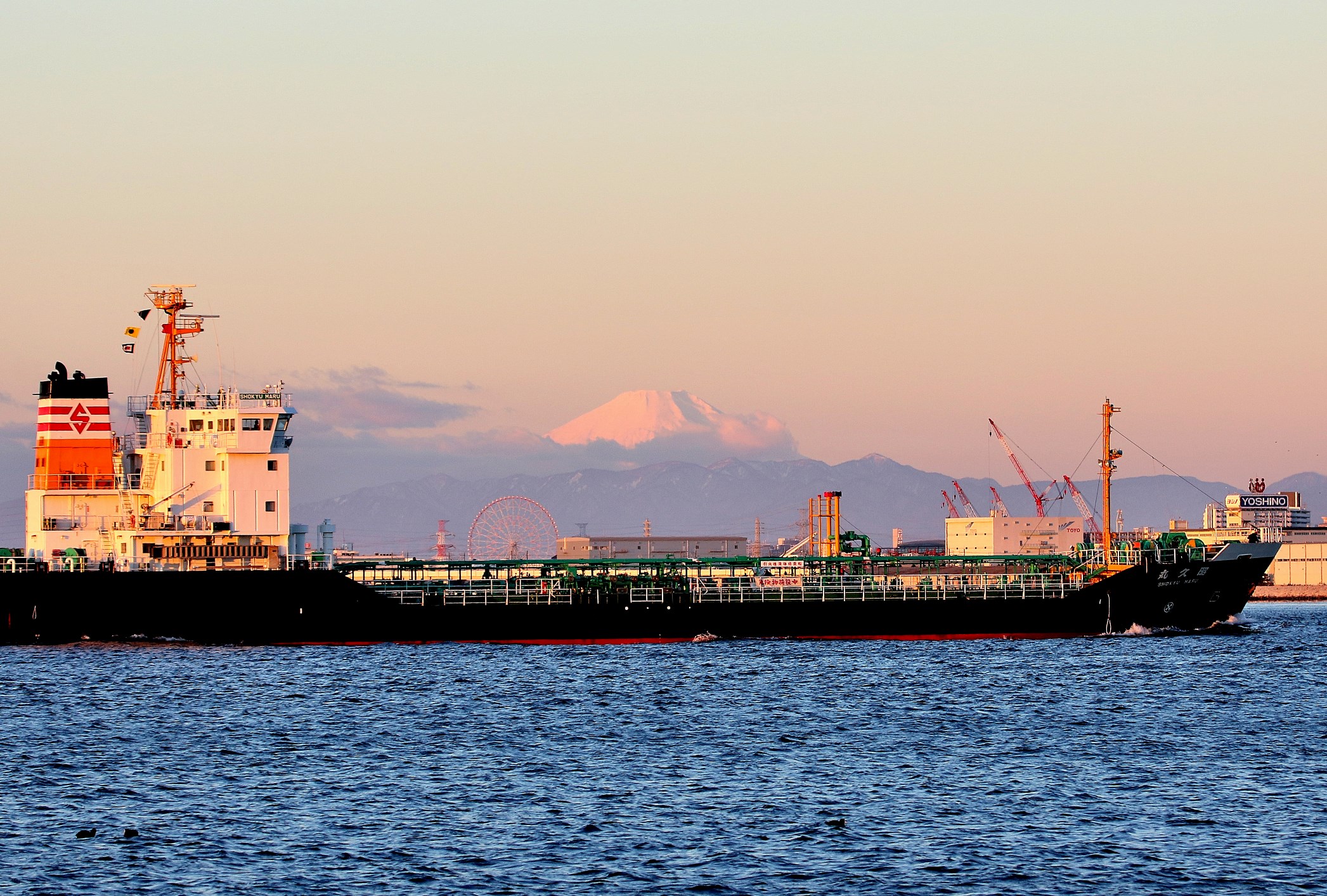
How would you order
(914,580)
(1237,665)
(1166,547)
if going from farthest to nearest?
(914,580), (1166,547), (1237,665)

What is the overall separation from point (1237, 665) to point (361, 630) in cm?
3546

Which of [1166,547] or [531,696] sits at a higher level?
[1166,547]

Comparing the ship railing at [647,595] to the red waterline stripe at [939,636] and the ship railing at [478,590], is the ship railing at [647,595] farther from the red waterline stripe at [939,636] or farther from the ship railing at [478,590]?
the red waterline stripe at [939,636]

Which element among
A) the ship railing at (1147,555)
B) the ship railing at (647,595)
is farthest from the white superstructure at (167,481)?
the ship railing at (1147,555)

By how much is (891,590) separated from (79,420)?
37.3 meters

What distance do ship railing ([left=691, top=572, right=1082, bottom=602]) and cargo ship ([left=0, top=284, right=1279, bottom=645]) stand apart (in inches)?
6.3

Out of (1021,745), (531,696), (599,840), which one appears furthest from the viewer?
(531,696)

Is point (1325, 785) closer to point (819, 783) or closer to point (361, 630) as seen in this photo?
point (819, 783)

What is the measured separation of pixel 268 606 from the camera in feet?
205

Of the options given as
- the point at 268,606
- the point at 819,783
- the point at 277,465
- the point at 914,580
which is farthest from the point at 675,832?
the point at 914,580

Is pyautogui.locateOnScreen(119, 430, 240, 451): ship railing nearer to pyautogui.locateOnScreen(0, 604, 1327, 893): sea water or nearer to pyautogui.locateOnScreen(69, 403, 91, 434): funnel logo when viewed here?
pyautogui.locateOnScreen(69, 403, 91, 434): funnel logo

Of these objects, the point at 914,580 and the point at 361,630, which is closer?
the point at 361,630

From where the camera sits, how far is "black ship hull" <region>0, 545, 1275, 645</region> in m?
61.8

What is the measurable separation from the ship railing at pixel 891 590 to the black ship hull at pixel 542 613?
63 cm
